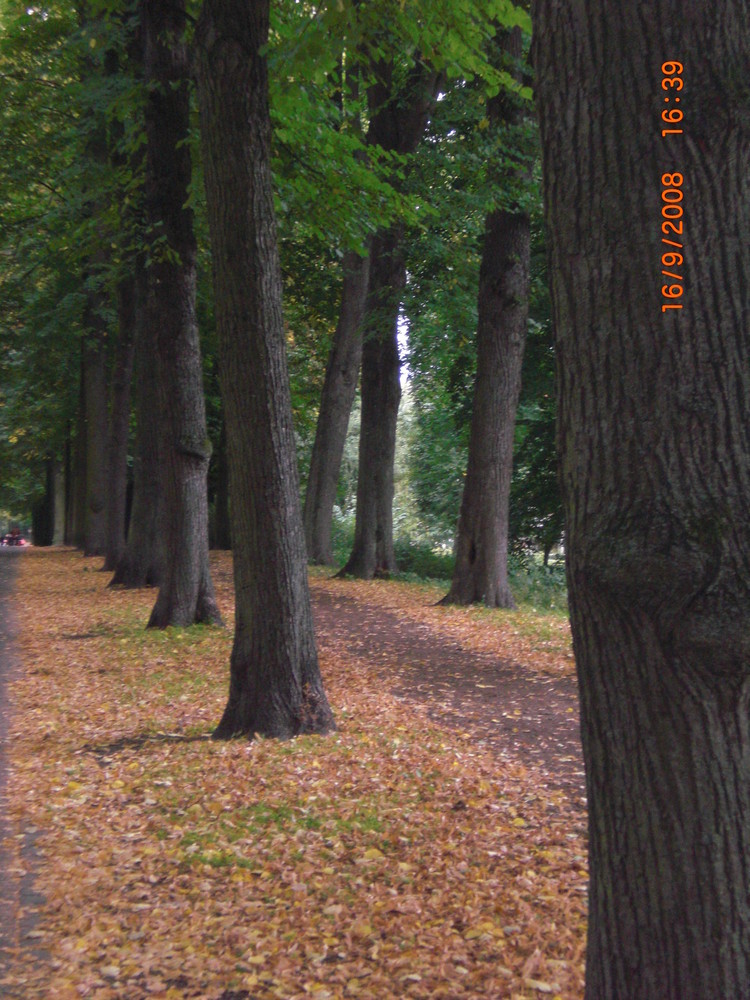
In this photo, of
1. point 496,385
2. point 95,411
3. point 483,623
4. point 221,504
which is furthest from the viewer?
point 221,504

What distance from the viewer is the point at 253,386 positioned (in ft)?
24.2

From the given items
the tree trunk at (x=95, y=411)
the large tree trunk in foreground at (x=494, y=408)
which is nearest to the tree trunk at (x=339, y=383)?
the large tree trunk in foreground at (x=494, y=408)

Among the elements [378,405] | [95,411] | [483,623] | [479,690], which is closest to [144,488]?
[378,405]

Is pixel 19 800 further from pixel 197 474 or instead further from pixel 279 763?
pixel 197 474

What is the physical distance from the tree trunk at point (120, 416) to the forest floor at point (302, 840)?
37.8ft

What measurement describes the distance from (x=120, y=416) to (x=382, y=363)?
606 centimetres

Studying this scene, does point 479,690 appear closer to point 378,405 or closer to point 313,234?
point 313,234

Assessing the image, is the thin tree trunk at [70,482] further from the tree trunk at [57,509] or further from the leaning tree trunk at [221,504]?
the leaning tree trunk at [221,504]

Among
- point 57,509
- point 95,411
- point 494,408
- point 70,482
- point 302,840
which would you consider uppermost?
point 95,411

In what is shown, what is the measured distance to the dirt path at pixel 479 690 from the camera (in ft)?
24.8

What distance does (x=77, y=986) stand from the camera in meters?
4.01

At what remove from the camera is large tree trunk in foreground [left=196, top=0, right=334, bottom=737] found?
286 inches

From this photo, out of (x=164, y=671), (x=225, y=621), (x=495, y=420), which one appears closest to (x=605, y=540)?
(x=164, y=671)

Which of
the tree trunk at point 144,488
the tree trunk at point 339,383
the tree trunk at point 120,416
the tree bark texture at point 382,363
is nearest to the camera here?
the tree trunk at point 144,488
